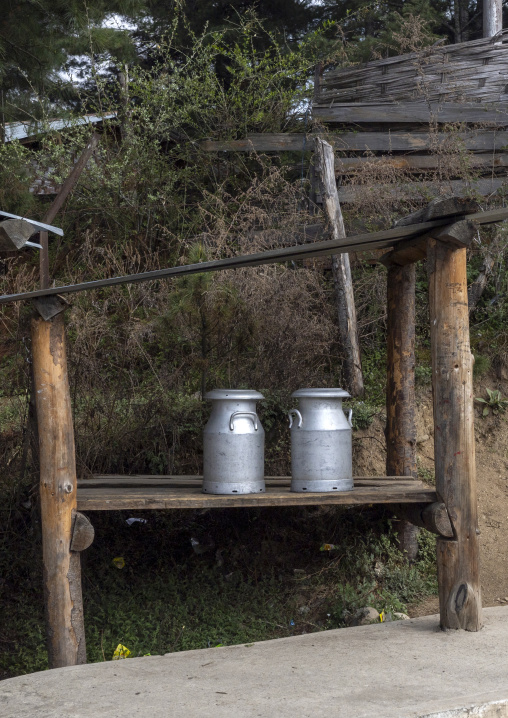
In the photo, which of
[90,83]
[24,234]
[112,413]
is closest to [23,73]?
[112,413]

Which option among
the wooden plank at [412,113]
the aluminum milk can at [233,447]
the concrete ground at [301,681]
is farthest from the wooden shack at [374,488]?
the wooden plank at [412,113]

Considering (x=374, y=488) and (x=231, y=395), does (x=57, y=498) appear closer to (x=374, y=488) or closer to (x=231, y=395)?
(x=231, y=395)

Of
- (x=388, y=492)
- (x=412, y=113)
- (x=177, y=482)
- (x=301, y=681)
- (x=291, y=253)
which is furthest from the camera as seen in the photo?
(x=412, y=113)

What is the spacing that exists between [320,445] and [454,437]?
67 centimetres

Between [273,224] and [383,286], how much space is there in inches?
47.8

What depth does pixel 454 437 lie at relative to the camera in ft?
11.6

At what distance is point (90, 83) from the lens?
12789 mm

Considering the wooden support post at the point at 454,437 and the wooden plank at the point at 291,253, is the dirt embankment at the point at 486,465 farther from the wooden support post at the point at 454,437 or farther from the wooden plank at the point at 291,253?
the wooden plank at the point at 291,253

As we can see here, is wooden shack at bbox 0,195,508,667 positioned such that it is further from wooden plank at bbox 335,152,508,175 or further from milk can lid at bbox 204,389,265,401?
wooden plank at bbox 335,152,508,175

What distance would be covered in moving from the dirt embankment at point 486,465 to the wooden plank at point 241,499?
1.72m

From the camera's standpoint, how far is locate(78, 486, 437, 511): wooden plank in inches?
137

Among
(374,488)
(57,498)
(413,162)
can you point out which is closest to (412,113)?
(413,162)

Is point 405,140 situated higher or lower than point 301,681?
higher

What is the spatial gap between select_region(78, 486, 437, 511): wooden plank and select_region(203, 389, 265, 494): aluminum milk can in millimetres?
86
